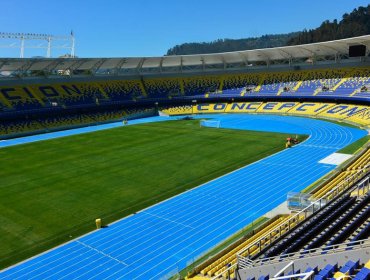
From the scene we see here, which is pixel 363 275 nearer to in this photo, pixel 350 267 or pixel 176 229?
pixel 350 267

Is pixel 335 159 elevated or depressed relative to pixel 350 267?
depressed

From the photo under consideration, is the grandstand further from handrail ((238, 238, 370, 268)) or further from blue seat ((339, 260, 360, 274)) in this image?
blue seat ((339, 260, 360, 274))

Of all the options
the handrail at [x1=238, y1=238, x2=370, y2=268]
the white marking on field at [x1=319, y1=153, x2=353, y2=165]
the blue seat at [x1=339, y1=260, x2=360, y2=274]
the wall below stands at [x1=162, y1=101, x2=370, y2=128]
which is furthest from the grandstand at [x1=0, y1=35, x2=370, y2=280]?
the white marking on field at [x1=319, y1=153, x2=353, y2=165]

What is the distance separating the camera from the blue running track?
13.6 metres

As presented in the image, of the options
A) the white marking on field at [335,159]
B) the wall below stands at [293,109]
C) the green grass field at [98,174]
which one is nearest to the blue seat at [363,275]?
the green grass field at [98,174]

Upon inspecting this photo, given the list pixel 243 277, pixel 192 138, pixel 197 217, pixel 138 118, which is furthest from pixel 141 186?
pixel 138 118

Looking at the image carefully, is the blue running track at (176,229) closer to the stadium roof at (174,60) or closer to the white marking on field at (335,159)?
the white marking on field at (335,159)

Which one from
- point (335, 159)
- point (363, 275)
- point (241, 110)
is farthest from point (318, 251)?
point (241, 110)

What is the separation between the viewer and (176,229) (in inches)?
648

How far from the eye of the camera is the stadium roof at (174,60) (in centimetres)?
5084

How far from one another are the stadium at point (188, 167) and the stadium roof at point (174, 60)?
0.40 m

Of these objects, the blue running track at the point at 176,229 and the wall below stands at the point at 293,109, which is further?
the wall below stands at the point at 293,109

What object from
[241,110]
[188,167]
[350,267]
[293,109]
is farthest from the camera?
[241,110]

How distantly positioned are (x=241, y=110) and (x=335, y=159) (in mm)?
32245
